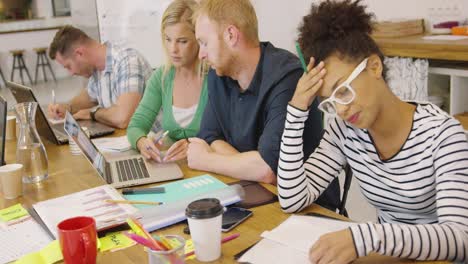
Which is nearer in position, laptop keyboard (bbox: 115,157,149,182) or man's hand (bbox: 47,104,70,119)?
laptop keyboard (bbox: 115,157,149,182)

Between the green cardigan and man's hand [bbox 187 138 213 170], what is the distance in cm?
47

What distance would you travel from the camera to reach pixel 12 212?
149 cm

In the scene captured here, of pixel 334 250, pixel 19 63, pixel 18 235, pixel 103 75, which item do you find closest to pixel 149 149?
pixel 18 235

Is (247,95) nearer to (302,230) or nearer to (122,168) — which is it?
(122,168)

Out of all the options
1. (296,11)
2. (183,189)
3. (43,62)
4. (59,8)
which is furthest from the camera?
(43,62)

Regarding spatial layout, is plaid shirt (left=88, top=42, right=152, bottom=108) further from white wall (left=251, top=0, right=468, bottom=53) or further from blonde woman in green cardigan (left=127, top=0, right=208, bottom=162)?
white wall (left=251, top=0, right=468, bottom=53)

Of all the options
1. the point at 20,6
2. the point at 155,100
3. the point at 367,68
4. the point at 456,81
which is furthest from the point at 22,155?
the point at 20,6

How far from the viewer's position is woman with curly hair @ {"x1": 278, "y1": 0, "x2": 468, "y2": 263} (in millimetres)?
1145

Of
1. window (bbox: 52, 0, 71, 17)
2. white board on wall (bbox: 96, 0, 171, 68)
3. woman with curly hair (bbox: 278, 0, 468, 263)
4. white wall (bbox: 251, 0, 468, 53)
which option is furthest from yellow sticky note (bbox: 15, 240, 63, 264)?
window (bbox: 52, 0, 71, 17)

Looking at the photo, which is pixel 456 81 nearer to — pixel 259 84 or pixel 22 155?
pixel 259 84

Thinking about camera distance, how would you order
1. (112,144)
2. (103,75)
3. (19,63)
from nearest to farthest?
(112,144) < (103,75) < (19,63)

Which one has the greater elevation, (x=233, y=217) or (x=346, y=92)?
(x=346, y=92)

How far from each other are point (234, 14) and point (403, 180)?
0.80 meters

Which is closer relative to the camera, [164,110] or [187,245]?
[187,245]
